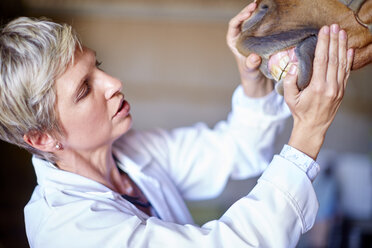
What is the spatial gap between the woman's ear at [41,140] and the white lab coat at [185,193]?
0.17ft

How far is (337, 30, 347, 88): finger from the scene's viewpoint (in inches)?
29.6

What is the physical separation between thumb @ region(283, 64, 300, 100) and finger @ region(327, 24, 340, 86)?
59 millimetres

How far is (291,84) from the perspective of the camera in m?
0.79

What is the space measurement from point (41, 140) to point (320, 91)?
0.63m

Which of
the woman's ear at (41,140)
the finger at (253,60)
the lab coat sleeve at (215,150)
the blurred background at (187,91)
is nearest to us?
the finger at (253,60)

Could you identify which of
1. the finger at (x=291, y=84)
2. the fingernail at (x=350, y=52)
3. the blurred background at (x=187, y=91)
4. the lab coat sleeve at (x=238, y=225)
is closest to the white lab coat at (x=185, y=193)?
the lab coat sleeve at (x=238, y=225)

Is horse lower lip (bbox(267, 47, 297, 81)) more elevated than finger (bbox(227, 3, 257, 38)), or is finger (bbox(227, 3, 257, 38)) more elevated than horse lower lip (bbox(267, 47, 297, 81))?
finger (bbox(227, 3, 257, 38))

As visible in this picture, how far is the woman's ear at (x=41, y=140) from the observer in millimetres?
982

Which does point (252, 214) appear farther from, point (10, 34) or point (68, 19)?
point (68, 19)

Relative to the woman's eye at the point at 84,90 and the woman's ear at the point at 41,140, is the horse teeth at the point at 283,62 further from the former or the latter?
the woman's ear at the point at 41,140

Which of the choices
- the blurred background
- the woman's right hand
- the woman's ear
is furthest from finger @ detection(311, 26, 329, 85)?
the blurred background

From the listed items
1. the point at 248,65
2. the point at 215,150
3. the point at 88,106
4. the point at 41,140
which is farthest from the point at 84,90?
the point at 215,150

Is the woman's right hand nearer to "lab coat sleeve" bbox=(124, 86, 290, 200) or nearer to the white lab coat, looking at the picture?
the white lab coat

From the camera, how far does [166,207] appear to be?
1.14 metres
